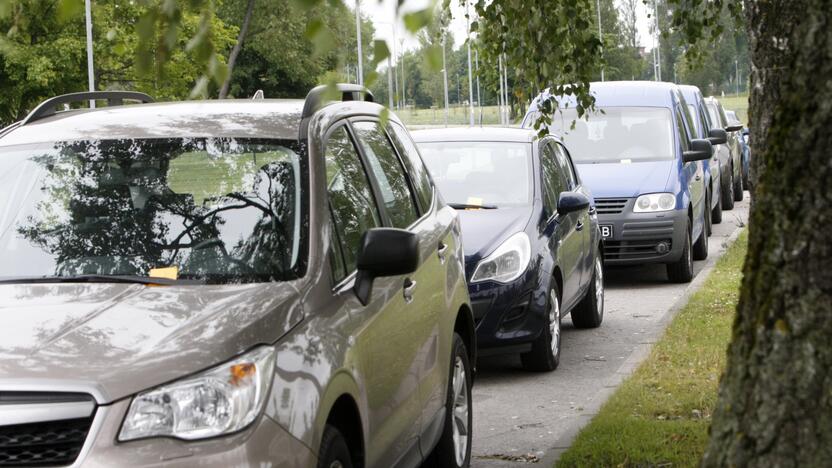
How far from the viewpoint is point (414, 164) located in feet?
21.4

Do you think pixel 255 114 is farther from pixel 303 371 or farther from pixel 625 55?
pixel 625 55

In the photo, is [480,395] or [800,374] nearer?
[800,374]

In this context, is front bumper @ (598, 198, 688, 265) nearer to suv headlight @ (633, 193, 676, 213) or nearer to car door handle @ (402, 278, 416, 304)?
suv headlight @ (633, 193, 676, 213)

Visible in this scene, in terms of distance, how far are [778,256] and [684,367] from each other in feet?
18.1

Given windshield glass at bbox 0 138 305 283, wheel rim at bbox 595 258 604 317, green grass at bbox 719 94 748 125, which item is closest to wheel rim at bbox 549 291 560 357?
wheel rim at bbox 595 258 604 317

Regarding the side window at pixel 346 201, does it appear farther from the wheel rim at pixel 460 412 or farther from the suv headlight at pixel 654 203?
the suv headlight at pixel 654 203

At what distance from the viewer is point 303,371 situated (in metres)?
4.00

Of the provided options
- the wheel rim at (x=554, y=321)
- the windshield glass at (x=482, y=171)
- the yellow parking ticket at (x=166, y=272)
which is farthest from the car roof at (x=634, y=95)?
the yellow parking ticket at (x=166, y=272)

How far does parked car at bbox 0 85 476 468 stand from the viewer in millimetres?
3615

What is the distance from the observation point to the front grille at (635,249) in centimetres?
1418

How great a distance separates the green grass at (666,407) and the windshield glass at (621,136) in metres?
3.91

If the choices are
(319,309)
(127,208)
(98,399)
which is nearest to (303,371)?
(319,309)

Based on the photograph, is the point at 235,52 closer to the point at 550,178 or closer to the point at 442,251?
the point at 550,178

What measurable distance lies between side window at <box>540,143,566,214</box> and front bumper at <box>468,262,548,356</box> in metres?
1.05
